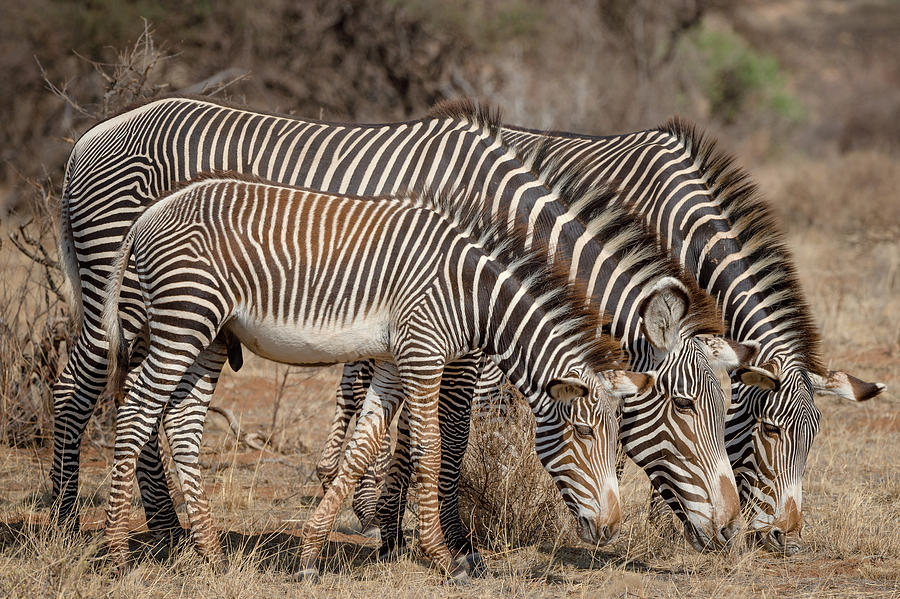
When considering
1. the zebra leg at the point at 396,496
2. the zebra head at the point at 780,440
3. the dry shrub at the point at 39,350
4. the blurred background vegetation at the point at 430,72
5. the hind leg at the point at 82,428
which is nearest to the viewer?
the zebra head at the point at 780,440

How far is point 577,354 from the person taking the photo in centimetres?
488

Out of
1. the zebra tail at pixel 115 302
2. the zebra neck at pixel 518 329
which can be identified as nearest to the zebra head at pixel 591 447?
the zebra neck at pixel 518 329

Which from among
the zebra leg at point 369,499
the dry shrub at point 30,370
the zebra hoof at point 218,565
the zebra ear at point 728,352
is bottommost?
the zebra hoof at point 218,565

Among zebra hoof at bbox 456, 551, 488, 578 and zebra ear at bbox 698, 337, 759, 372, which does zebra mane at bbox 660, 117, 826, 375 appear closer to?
zebra ear at bbox 698, 337, 759, 372

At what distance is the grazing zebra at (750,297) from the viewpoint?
515 cm

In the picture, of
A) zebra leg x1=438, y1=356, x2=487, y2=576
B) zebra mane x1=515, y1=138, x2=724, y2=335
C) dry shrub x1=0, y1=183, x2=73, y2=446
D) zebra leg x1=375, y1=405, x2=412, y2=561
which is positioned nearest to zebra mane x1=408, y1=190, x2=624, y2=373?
zebra mane x1=515, y1=138, x2=724, y2=335

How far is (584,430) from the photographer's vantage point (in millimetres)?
4730

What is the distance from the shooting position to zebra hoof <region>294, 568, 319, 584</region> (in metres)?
4.97

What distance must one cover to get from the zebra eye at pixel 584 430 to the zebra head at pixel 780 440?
0.96 meters

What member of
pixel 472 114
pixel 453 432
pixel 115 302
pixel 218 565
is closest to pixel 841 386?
pixel 453 432

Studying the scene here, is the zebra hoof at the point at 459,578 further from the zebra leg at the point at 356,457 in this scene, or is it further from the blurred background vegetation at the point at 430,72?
the blurred background vegetation at the point at 430,72

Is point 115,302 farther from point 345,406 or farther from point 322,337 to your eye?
point 345,406

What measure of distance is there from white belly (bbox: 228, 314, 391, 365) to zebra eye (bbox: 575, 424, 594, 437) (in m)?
1.05

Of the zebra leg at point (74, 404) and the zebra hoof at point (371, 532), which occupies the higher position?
the zebra leg at point (74, 404)
